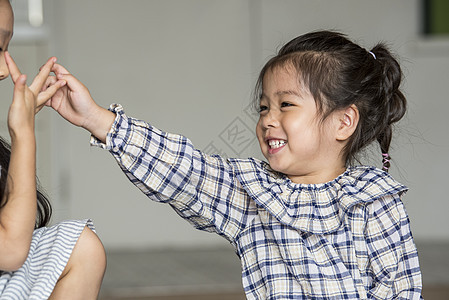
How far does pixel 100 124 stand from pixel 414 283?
1.80ft

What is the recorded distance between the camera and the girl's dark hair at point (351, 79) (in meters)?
1.05

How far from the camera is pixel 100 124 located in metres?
0.94

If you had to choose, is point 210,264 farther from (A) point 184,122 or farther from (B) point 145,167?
(B) point 145,167

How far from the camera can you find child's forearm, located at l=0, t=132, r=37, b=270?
0.78 metres

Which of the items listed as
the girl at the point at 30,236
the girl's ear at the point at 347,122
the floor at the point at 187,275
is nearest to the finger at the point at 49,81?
the girl at the point at 30,236

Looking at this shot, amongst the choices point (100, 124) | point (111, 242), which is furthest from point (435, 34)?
point (100, 124)

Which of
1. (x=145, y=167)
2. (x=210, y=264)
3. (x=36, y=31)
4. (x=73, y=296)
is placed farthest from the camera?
(x=36, y=31)

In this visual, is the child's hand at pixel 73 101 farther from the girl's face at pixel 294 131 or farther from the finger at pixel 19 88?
the girl's face at pixel 294 131

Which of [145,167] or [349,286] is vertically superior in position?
[145,167]

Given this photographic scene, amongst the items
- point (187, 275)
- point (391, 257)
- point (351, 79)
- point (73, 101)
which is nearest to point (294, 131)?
point (351, 79)

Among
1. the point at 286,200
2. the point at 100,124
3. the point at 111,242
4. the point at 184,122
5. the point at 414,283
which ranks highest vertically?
the point at 100,124

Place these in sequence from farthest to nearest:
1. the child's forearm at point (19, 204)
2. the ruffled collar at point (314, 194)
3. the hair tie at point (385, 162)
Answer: the hair tie at point (385, 162) < the ruffled collar at point (314, 194) < the child's forearm at point (19, 204)

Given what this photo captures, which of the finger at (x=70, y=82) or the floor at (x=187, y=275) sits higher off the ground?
the finger at (x=70, y=82)

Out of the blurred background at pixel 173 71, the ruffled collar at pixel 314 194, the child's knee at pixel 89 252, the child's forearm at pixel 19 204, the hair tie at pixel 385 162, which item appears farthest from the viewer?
the blurred background at pixel 173 71
